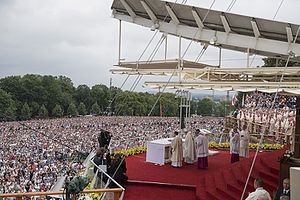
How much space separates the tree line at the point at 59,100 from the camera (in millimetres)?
69000

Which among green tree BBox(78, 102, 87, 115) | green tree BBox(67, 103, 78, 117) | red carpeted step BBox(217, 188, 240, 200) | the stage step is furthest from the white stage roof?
green tree BBox(78, 102, 87, 115)

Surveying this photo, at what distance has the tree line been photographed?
6900 centimetres

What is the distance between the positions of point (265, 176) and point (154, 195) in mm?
3369

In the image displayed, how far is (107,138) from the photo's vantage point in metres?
16.0

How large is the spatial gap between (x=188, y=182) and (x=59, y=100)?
72348 millimetres

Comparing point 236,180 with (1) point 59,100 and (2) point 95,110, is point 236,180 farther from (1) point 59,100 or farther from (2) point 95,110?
(1) point 59,100

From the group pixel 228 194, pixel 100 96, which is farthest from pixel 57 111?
pixel 228 194

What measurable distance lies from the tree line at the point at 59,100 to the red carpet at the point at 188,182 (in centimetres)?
4955

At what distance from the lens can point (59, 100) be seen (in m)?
82.1

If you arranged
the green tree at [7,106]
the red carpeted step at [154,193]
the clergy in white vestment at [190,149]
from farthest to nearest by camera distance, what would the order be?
the green tree at [7,106]
the clergy in white vestment at [190,149]
the red carpeted step at [154,193]

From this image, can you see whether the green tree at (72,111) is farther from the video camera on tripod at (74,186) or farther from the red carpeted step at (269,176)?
the video camera on tripod at (74,186)

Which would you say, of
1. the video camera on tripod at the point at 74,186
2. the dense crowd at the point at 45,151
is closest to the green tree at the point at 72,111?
the dense crowd at the point at 45,151

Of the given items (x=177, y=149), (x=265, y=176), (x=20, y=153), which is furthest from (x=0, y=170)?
(x=265, y=176)

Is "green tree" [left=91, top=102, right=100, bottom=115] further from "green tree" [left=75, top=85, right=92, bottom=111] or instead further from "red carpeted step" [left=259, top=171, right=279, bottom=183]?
"red carpeted step" [left=259, top=171, right=279, bottom=183]
